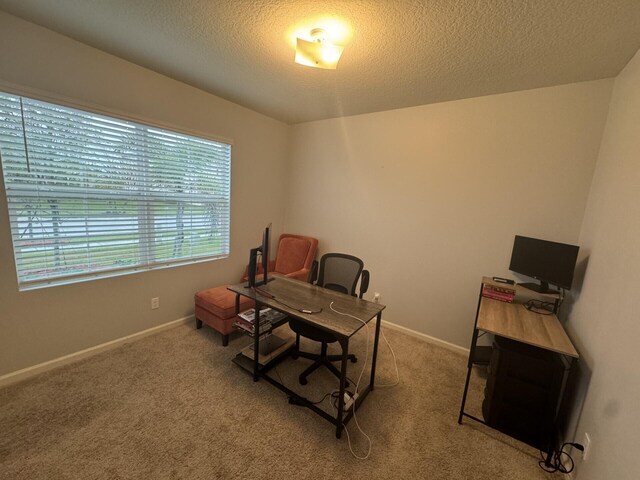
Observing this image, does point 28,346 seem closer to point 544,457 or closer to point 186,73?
point 186,73

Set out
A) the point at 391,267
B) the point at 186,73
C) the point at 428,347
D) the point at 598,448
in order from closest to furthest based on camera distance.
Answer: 1. the point at 598,448
2. the point at 186,73
3. the point at 428,347
4. the point at 391,267

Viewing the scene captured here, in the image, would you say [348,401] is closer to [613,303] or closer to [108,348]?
[613,303]

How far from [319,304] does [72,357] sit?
217cm

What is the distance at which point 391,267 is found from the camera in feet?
10.1

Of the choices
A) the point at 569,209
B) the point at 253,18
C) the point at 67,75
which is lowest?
the point at 569,209

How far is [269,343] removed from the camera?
7.94 ft

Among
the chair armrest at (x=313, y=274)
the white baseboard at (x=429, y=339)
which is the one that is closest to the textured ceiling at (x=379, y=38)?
the chair armrest at (x=313, y=274)

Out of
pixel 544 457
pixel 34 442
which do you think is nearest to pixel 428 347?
pixel 544 457

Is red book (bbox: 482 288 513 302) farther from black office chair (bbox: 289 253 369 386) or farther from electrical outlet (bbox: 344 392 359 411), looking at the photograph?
electrical outlet (bbox: 344 392 359 411)

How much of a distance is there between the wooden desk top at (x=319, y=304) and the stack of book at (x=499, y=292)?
0.92 metres

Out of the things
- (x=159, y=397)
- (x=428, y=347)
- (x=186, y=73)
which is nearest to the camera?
(x=159, y=397)

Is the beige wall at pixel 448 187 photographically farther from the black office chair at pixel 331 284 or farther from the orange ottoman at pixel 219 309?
the orange ottoman at pixel 219 309

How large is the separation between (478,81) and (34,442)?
12.9 ft

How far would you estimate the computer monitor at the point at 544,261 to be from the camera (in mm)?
1841
